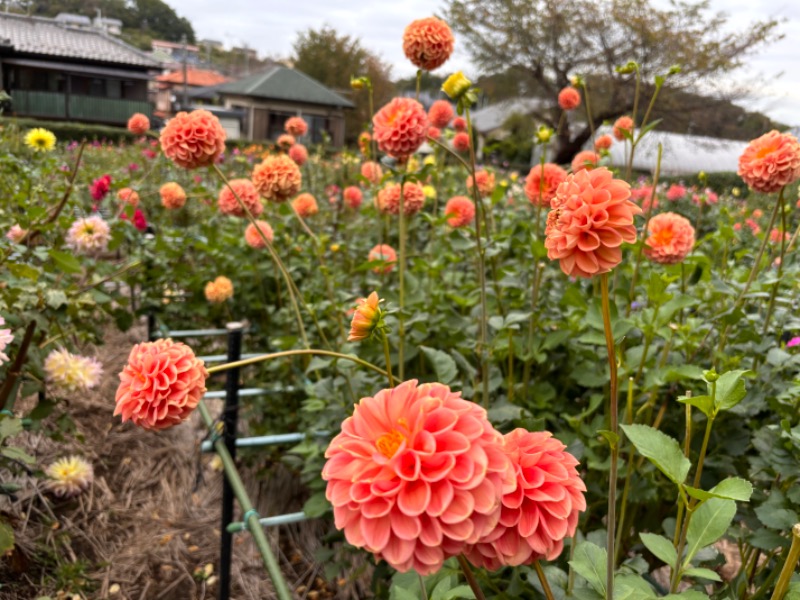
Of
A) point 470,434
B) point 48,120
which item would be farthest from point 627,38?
point 470,434

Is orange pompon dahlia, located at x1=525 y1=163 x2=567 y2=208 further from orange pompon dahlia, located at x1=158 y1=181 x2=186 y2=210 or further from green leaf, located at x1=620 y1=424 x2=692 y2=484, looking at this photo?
orange pompon dahlia, located at x1=158 y1=181 x2=186 y2=210

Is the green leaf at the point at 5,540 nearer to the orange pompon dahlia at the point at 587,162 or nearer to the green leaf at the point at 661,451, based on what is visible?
the green leaf at the point at 661,451

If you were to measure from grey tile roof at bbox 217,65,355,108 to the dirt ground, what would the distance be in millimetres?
21287

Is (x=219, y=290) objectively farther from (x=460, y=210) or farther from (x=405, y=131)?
(x=405, y=131)

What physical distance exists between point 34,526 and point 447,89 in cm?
149

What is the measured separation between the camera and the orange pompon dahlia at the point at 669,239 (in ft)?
4.04

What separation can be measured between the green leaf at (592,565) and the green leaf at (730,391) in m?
0.20

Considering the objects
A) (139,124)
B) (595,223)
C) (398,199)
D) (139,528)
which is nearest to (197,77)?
(139,124)

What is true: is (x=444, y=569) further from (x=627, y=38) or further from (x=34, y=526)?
(x=627, y=38)

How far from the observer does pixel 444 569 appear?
2.43 ft

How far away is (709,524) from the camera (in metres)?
0.59

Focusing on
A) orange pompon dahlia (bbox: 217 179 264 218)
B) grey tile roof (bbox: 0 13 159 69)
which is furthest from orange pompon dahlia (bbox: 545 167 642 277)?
grey tile roof (bbox: 0 13 159 69)

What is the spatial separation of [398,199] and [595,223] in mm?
1252

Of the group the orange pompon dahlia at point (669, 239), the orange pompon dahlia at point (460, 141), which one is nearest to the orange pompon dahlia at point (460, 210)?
the orange pompon dahlia at point (669, 239)
